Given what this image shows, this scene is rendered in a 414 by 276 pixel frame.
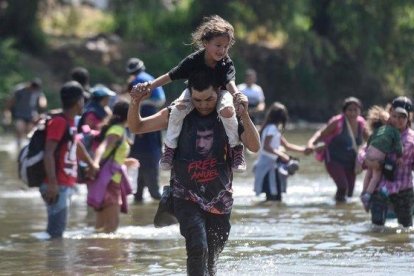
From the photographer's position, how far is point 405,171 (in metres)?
12.5

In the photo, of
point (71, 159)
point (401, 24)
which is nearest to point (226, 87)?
point (71, 159)

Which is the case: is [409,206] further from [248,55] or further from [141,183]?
[248,55]

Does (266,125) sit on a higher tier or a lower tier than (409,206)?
higher

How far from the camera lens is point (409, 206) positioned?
12.6 m

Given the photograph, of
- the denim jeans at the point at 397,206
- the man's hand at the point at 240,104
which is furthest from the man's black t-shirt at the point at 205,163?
the denim jeans at the point at 397,206

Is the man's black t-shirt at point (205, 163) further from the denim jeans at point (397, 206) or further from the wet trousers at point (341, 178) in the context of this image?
the wet trousers at point (341, 178)

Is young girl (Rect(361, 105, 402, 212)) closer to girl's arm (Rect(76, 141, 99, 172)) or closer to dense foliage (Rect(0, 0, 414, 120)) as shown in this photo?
girl's arm (Rect(76, 141, 99, 172))

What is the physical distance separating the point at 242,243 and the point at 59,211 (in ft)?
6.00

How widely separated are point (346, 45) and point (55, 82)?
34.3ft

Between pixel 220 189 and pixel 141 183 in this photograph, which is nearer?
pixel 220 189

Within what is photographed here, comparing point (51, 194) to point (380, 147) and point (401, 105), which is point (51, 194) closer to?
point (380, 147)

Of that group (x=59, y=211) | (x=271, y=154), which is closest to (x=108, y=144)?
(x=59, y=211)

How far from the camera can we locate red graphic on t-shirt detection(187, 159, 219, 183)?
863 centimetres

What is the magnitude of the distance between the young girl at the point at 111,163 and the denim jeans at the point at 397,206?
264 centimetres
